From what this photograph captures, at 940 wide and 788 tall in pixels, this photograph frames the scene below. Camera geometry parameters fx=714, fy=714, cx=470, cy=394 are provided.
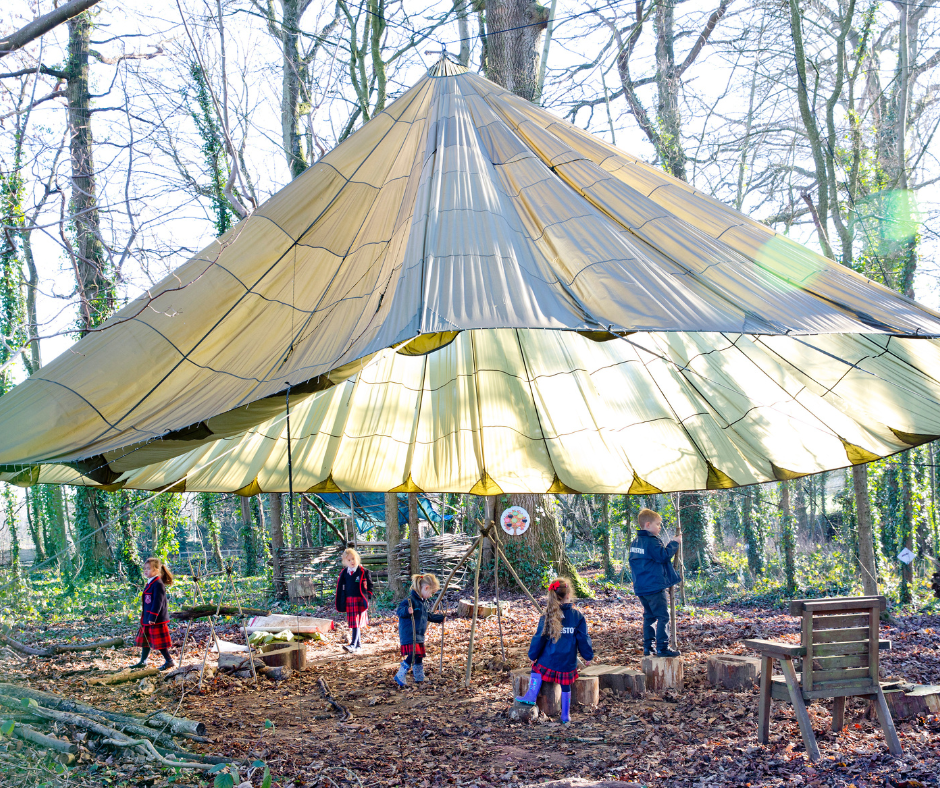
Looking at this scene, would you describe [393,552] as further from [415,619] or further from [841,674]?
[841,674]

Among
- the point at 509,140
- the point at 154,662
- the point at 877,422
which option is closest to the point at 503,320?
the point at 509,140

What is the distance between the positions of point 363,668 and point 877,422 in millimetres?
5274

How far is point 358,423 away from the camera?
6.88 meters

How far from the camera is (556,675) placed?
213 inches

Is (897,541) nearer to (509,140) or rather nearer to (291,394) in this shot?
(509,140)

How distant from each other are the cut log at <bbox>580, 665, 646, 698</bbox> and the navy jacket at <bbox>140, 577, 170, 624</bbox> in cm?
438

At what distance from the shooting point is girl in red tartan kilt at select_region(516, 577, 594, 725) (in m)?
5.39

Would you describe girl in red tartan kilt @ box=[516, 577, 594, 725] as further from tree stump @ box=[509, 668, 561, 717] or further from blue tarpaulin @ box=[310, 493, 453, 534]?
blue tarpaulin @ box=[310, 493, 453, 534]

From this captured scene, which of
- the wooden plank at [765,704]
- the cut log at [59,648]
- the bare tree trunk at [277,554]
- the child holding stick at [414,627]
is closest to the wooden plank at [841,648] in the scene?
the wooden plank at [765,704]

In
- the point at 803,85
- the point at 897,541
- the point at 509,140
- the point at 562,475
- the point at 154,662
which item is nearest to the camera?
the point at 509,140

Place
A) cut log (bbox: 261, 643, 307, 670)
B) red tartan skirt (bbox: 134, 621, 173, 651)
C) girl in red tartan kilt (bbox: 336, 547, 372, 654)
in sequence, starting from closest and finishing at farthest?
cut log (bbox: 261, 643, 307, 670) → red tartan skirt (bbox: 134, 621, 173, 651) → girl in red tartan kilt (bbox: 336, 547, 372, 654)

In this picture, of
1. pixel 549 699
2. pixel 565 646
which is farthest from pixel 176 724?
pixel 565 646

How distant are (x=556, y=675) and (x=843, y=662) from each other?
200 centimetres

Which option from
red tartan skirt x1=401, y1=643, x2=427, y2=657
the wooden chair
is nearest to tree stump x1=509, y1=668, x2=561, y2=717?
red tartan skirt x1=401, y1=643, x2=427, y2=657
